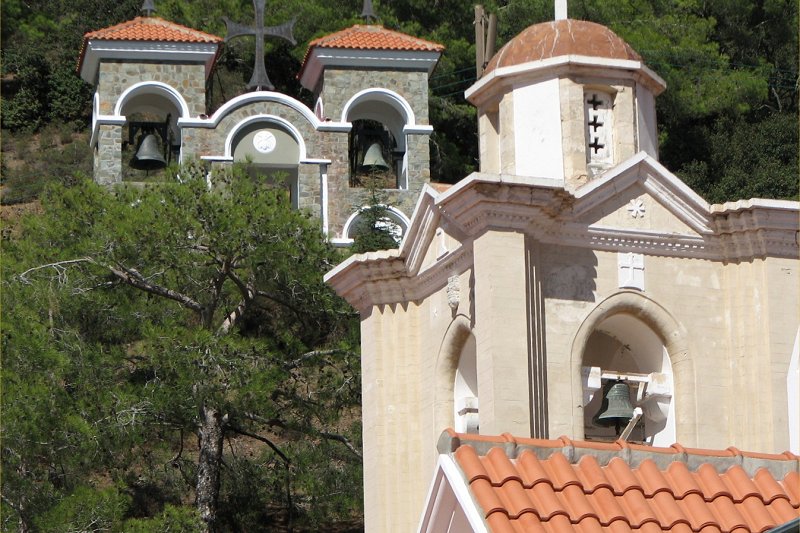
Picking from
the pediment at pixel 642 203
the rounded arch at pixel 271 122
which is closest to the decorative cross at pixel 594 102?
the pediment at pixel 642 203

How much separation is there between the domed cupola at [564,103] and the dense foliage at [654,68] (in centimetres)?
2180

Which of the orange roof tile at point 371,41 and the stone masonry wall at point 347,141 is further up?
the orange roof tile at point 371,41

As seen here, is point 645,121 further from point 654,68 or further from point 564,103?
point 654,68

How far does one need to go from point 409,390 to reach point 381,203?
1865 cm

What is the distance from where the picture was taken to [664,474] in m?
11.6

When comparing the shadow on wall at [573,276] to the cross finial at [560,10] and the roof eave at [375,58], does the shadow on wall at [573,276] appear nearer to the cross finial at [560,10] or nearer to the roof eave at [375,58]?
the cross finial at [560,10]

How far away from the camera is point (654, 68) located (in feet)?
130

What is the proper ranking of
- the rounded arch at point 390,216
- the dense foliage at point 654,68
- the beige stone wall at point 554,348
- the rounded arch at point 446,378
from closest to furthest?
the beige stone wall at point 554,348 < the rounded arch at point 446,378 < the rounded arch at point 390,216 < the dense foliage at point 654,68

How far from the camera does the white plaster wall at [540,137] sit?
49.3 feet

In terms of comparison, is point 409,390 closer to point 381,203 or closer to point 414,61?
point 381,203

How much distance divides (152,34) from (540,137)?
23.6 metres

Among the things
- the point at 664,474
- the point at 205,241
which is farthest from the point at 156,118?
the point at 664,474

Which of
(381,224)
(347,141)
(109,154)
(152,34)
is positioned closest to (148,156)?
(109,154)

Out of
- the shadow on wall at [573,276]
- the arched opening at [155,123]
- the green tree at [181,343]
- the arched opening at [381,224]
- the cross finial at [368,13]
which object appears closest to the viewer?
the shadow on wall at [573,276]
